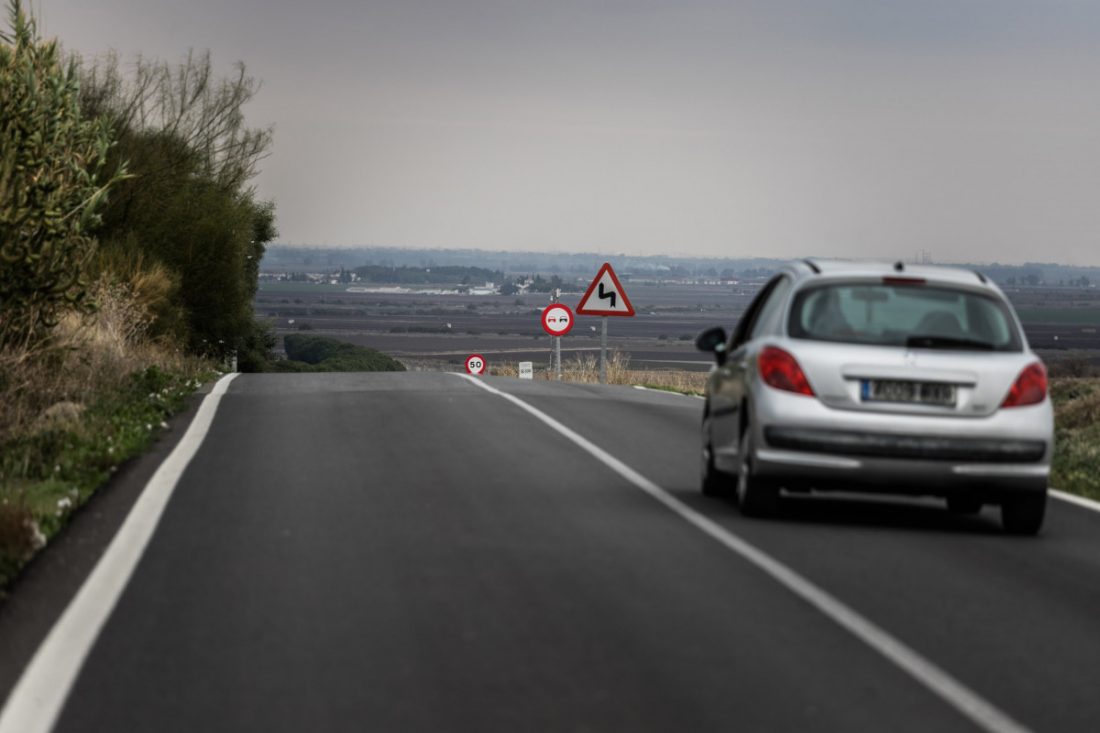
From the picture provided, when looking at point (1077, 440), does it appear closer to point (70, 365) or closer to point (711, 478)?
point (711, 478)

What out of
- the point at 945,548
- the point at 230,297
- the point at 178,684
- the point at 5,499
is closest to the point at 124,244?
the point at 230,297

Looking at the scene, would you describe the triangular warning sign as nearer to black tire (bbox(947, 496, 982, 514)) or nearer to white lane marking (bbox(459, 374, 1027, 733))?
white lane marking (bbox(459, 374, 1027, 733))

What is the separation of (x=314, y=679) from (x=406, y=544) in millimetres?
3355

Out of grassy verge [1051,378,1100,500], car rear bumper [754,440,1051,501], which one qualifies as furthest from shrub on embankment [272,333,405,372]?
car rear bumper [754,440,1051,501]

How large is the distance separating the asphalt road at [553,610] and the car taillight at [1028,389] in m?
0.89

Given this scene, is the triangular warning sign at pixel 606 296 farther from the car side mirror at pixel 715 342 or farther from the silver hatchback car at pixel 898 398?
the silver hatchback car at pixel 898 398

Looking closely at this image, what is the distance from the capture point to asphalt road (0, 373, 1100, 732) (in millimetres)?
6738

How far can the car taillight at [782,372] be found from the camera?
37.8 feet

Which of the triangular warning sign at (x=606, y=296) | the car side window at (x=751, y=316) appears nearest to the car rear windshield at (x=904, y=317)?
the car side window at (x=751, y=316)

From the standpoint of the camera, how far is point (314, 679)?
7113 millimetres

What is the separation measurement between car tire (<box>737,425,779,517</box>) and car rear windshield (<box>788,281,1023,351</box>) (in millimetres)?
790

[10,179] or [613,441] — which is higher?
[10,179]

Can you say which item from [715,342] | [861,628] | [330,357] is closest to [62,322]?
[715,342]

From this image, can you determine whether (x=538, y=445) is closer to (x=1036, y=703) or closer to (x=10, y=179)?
(x=10, y=179)
